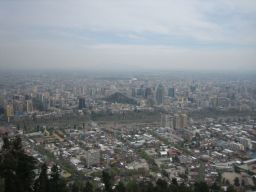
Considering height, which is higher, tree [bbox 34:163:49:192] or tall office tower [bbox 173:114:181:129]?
tree [bbox 34:163:49:192]

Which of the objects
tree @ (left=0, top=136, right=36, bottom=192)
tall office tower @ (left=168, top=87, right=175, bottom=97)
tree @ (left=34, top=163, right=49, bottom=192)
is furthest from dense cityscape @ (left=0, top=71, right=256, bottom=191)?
tree @ (left=34, top=163, right=49, bottom=192)

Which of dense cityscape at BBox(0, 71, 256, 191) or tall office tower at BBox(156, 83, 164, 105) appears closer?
dense cityscape at BBox(0, 71, 256, 191)

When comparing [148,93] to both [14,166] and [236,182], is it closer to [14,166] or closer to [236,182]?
[236,182]

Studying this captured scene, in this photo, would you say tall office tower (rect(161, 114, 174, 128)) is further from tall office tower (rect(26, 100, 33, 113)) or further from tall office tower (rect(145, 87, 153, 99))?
tall office tower (rect(145, 87, 153, 99))

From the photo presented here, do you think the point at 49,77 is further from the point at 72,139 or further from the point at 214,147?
the point at 214,147

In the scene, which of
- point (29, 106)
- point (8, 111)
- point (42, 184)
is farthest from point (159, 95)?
point (42, 184)

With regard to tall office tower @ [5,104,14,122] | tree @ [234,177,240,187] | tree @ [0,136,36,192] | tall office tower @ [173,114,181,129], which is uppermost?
tree @ [0,136,36,192]

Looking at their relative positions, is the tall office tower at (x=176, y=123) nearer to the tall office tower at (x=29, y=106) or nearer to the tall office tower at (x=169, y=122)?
the tall office tower at (x=169, y=122)

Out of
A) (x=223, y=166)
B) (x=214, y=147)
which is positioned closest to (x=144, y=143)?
(x=214, y=147)
